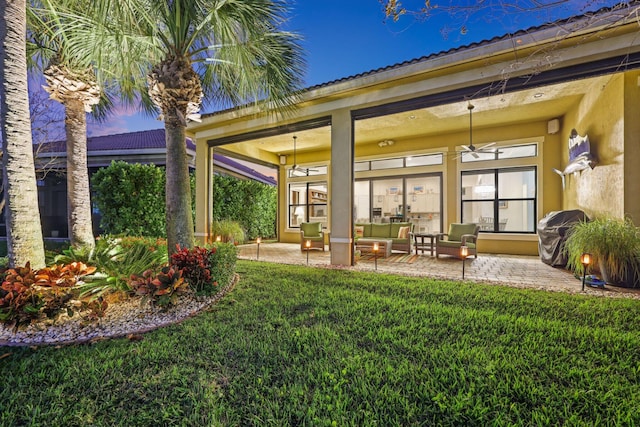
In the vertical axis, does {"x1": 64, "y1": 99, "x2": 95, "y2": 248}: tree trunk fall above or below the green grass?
above

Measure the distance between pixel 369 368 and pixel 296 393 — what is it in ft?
2.06

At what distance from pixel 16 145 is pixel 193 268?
2.49m

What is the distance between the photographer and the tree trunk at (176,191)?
14.3 ft

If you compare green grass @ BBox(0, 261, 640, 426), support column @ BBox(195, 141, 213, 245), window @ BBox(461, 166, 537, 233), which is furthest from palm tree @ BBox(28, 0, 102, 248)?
window @ BBox(461, 166, 537, 233)

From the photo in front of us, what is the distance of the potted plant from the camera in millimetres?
4457

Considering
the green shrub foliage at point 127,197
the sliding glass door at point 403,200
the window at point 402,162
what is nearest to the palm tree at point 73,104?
the green shrub foliage at point 127,197

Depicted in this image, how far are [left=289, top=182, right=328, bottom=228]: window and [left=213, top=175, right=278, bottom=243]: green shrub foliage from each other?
3.27 ft

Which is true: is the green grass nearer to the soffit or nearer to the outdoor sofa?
the outdoor sofa

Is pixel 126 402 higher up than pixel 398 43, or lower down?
lower down

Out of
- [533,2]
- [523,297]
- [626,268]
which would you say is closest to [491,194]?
[626,268]

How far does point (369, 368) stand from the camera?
7.44 ft

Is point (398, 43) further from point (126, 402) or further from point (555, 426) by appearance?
point (126, 402)

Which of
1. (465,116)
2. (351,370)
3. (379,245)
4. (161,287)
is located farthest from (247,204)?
(351,370)

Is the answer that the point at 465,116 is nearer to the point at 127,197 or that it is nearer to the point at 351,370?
the point at 351,370
